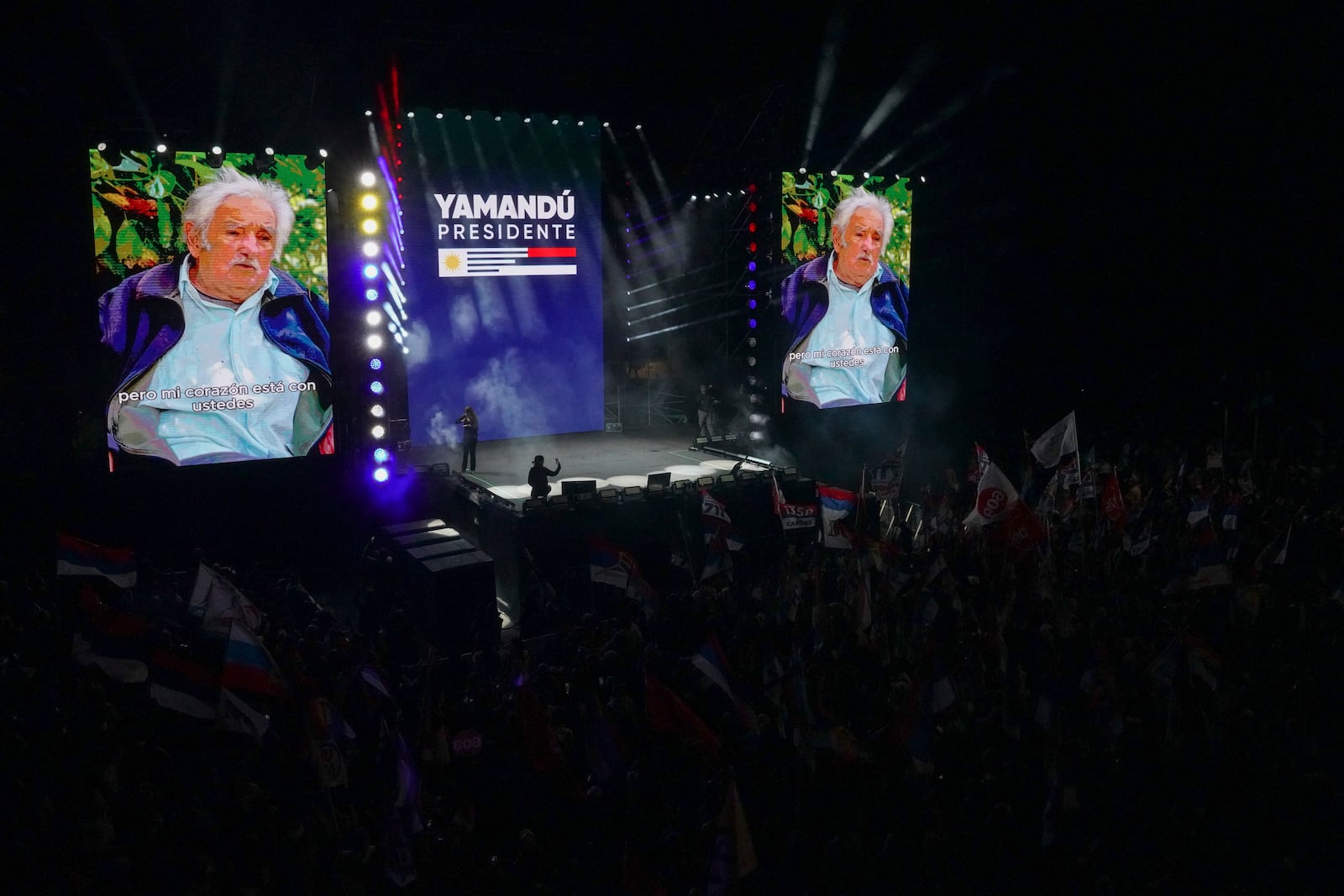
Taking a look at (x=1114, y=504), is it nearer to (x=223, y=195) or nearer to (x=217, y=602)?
(x=217, y=602)

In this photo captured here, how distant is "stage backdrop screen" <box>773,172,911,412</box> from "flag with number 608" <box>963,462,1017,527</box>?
8977mm

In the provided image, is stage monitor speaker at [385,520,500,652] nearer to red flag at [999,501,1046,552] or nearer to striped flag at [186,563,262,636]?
striped flag at [186,563,262,636]

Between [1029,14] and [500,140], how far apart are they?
9934mm

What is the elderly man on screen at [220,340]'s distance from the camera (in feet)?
45.9

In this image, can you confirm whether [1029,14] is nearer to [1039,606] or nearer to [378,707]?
[1039,606]

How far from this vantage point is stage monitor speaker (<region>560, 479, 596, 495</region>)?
47.6 ft

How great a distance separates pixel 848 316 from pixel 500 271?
7237mm

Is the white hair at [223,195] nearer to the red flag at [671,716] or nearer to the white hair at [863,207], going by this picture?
the white hair at [863,207]

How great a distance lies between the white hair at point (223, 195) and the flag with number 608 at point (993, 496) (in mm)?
11023

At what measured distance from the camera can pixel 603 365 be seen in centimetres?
2061

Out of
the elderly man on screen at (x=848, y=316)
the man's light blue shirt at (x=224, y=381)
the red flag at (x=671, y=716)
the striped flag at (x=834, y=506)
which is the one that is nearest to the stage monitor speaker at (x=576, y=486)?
the striped flag at (x=834, y=506)

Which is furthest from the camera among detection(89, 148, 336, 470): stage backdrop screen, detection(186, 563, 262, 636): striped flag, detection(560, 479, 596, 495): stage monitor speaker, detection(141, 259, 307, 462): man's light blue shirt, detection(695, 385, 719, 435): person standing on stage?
detection(695, 385, 719, 435): person standing on stage

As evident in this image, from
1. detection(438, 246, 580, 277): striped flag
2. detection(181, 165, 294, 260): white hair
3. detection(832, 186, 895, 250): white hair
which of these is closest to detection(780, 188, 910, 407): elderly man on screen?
detection(832, 186, 895, 250): white hair

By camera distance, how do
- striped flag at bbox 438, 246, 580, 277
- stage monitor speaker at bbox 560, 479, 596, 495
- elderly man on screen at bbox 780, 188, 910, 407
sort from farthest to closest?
elderly man on screen at bbox 780, 188, 910, 407 → striped flag at bbox 438, 246, 580, 277 → stage monitor speaker at bbox 560, 479, 596, 495
